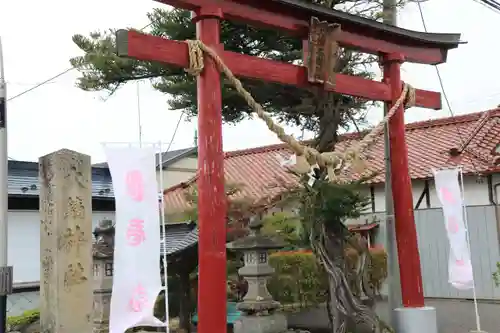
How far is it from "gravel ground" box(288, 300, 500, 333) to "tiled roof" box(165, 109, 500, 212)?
125 inches

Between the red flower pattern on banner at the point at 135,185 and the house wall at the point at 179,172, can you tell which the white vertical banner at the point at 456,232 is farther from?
the house wall at the point at 179,172

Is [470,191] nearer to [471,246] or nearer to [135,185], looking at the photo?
[471,246]

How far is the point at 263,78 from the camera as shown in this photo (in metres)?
7.96

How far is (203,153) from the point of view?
23.2 ft

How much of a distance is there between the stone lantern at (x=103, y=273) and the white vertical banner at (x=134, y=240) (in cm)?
365

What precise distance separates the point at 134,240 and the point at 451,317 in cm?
945

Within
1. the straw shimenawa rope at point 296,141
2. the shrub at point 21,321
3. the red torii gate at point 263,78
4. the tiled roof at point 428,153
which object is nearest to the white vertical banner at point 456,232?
the red torii gate at point 263,78

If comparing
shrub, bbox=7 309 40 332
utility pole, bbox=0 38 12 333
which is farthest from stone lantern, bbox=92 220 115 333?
shrub, bbox=7 309 40 332

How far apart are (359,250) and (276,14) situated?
455cm

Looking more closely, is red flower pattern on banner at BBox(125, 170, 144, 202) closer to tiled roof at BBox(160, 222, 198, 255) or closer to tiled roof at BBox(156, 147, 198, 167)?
tiled roof at BBox(160, 222, 198, 255)

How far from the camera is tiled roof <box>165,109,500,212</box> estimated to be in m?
15.4

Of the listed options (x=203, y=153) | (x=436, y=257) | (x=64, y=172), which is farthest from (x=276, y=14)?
(x=436, y=257)

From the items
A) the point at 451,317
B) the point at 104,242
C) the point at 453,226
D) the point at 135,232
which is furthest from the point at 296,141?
the point at 451,317

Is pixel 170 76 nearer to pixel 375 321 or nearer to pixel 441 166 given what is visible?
pixel 375 321
